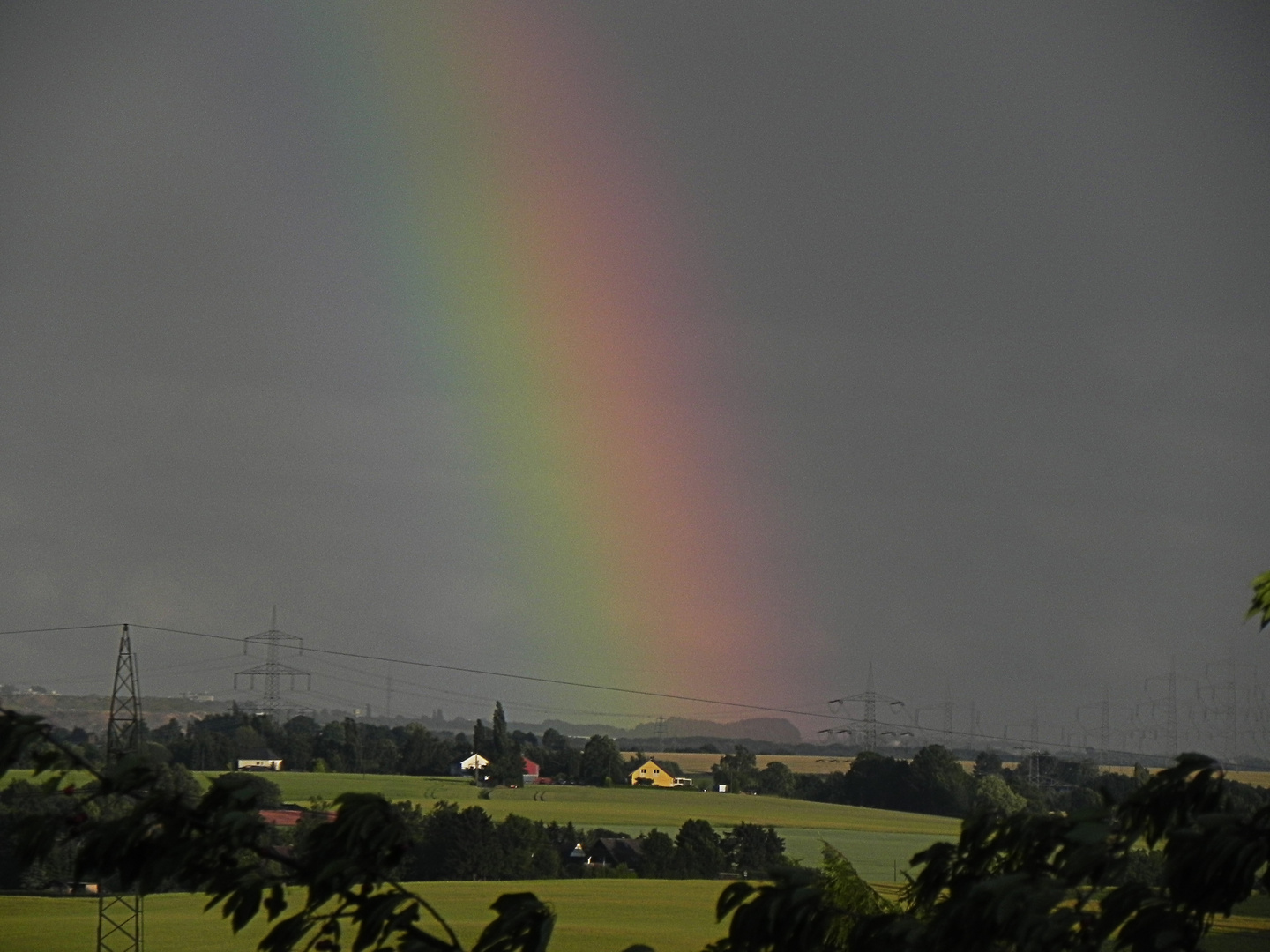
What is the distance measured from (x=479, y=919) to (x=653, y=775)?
87.4 meters

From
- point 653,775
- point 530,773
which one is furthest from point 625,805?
point 653,775

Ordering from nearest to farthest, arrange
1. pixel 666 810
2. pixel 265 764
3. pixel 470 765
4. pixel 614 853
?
pixel 614 853 → pixel 666 810 → pixel 265 764 → pixel 470 765

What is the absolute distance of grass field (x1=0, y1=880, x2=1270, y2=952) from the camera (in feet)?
168

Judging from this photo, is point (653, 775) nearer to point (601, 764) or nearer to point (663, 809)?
point (601, 764)

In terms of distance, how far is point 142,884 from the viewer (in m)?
7.59

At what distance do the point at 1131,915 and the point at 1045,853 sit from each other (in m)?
0.54

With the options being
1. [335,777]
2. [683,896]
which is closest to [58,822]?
[683,896]

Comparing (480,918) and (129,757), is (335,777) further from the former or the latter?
(129,757)

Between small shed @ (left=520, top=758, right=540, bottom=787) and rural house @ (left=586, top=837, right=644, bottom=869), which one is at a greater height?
small shed @ (left=520, top=758, right=540, bottom=787)

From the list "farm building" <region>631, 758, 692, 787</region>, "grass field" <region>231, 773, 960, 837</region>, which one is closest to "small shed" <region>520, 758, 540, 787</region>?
"grass field" <region>231, 773, 960, 837</region>

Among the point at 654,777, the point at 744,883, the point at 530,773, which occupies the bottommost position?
the point at 654,777

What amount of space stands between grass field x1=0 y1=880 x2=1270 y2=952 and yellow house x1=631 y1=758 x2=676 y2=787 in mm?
63386

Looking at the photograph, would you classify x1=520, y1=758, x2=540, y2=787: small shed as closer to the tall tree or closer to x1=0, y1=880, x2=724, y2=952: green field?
the tall tree

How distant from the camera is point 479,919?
53.0m
